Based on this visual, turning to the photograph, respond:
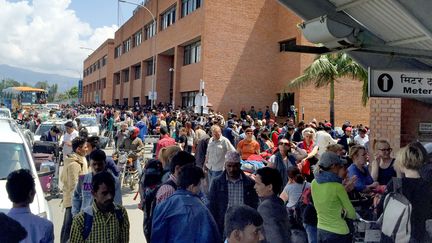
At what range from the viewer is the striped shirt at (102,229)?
3.90m

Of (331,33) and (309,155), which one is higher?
(331,33)

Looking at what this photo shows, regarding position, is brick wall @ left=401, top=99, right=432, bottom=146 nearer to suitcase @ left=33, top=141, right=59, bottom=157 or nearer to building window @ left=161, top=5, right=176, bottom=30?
suitcase @ left=33, top=141, right=59, bottom=157

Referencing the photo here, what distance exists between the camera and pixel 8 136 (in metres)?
6.99

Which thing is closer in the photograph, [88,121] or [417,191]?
[417,191]

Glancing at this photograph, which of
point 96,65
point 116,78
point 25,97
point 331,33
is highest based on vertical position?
point 96,65

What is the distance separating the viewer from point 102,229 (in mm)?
3945

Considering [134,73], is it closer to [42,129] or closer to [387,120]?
[42,129]

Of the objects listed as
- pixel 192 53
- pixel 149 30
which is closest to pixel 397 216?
pixel 192 53

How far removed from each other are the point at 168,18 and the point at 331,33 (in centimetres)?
3594

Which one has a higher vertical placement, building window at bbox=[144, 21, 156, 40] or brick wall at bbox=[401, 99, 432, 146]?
building window at bbox=[144, 21, 156, 40]

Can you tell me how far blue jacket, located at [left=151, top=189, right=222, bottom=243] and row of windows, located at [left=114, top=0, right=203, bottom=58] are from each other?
97.6ft

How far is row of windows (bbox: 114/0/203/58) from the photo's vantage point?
34.4m

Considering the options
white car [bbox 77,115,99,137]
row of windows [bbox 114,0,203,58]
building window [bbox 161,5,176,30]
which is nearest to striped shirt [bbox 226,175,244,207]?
white car [bbox 77,115,99,137]

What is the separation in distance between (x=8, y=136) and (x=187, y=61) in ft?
95.7
